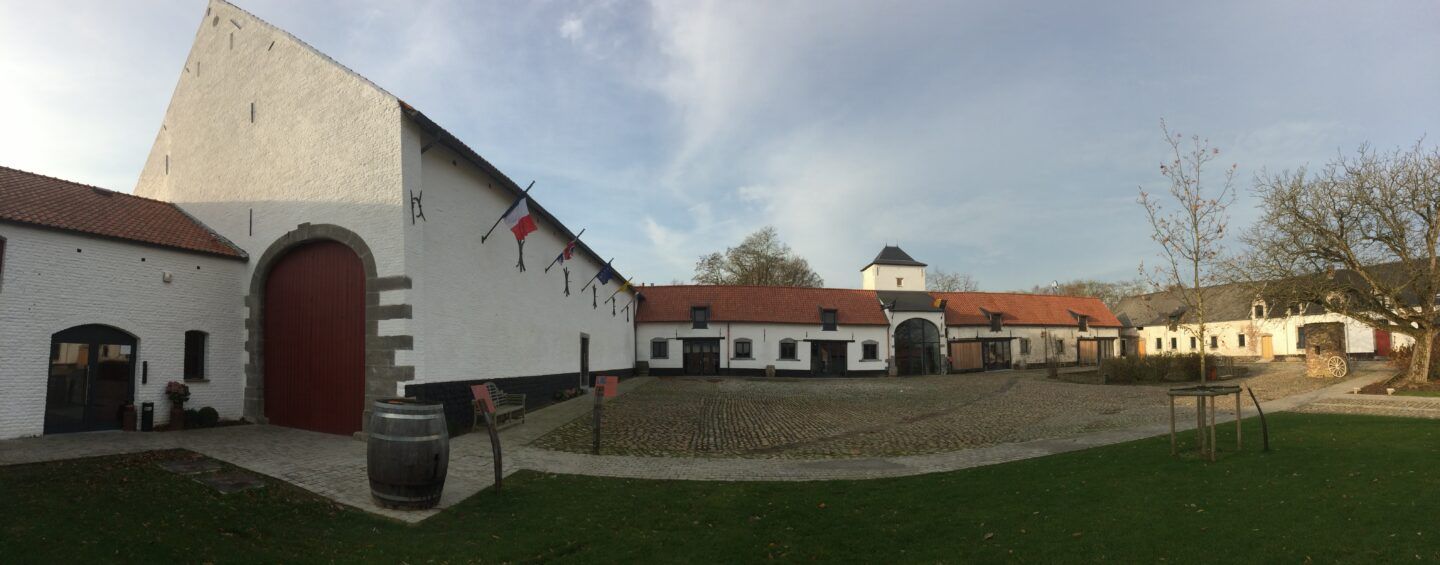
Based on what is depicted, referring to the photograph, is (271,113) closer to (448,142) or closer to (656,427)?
(448,142)

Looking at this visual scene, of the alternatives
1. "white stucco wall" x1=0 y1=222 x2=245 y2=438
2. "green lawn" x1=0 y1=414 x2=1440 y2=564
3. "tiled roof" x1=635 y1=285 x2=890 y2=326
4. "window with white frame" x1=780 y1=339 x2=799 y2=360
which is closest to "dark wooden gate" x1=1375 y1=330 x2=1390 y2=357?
"tiled roof" x1=635 y1=285 x2=890 y2=326

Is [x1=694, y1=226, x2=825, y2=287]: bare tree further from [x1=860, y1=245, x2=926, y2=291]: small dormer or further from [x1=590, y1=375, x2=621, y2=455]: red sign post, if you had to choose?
[x1=590, y1=375, x2=621, y2=455]: red sign post

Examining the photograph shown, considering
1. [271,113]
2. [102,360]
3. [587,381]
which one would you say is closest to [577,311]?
[587,381]

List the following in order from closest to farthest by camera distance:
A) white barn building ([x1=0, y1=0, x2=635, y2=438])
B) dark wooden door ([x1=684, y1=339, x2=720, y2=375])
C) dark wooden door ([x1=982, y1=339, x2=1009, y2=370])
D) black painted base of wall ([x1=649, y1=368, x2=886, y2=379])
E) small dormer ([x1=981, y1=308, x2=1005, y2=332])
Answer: white barn building ([x1=0, y1=0, x2=635, y2=438])
black painted base of wall ([x1=649, y1=368, x2=886, y2=379])
dark wooden door ([x1=684, y1=339, x2=720, y2=375])
dark wooden door ([x1=982, y1=339, x2=1009, y2=370])
small dormer ([x1=981, y1=308, x2=1005, y2=332])

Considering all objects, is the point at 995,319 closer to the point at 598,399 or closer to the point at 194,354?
the point at 598,399

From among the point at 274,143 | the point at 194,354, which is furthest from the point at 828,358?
the point at 194,354

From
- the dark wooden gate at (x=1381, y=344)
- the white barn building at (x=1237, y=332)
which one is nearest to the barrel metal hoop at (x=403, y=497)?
the white barn building at (x=1237, y=332)

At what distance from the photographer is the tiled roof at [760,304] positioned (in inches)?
1460

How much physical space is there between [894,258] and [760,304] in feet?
42.5

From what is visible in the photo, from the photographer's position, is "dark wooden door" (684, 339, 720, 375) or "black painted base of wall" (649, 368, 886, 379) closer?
"black painted base of wall" (649, 368, 886, 379)

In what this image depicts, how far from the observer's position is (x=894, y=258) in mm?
45969

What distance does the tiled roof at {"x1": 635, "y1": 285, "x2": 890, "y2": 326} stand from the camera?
37.1m

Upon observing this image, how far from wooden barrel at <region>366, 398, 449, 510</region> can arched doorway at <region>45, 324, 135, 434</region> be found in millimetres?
8557

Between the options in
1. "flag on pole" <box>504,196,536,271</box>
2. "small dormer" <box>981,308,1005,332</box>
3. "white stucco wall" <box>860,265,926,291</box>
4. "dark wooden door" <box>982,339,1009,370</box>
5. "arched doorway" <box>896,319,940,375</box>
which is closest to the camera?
"flag on pole" <box>504,196,536,271</box>
